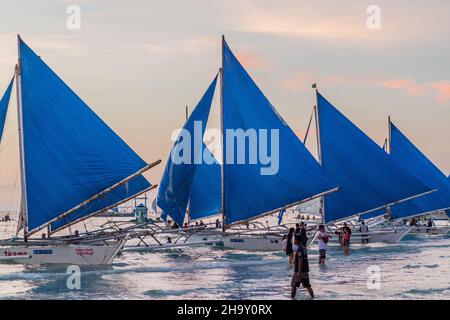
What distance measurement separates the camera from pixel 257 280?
29891 millimetres

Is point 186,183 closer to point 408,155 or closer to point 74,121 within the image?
point 74,121

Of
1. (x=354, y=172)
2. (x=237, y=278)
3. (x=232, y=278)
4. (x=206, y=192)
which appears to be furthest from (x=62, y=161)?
(x=354, y=172)

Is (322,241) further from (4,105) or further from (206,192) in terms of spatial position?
(206,192)

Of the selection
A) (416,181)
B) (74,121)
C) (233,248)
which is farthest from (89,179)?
(416,181)

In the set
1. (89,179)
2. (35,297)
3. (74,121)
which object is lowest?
(35,297)

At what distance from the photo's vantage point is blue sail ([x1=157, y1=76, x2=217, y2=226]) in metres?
47.8

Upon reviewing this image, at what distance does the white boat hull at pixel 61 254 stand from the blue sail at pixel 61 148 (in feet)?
4.38

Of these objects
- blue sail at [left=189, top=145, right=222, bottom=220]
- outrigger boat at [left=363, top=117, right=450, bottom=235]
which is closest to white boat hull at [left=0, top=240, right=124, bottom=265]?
blue sail at [left=189, top=145, right=222, bottom=220]

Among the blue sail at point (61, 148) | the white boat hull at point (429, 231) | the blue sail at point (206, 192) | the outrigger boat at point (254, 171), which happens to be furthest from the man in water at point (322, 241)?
the white boat hull at point (429, 231)

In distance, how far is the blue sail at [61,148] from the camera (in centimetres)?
3412

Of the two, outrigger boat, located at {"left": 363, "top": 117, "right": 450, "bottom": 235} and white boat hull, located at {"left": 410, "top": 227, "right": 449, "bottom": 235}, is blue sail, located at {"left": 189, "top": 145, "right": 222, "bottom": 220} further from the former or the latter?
white boat hull, located at {"left": 410, "top": 227, "right": 449, "bottom": 235}

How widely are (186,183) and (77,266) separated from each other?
1534 cm

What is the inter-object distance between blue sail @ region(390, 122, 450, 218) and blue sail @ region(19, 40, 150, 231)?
3103 cm

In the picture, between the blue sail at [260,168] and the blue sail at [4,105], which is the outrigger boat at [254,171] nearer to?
the blue sail at [260,168]
